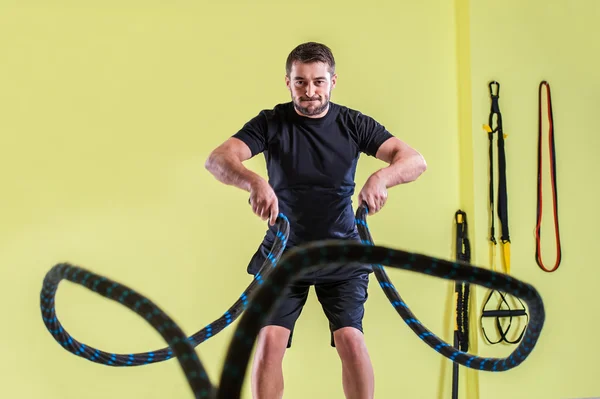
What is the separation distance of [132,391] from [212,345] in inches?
18.5

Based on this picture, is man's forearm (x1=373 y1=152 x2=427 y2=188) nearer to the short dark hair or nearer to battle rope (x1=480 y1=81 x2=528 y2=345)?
the short dark hair

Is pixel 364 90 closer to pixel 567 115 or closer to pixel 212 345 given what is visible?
pixel 567 115

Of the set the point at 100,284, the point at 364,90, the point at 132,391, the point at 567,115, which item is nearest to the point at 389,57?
the point at 364,90

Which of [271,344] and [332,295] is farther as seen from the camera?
[332,295]

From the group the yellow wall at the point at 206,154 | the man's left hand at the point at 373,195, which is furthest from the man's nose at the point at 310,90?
the yellow wall at the point at 206,154

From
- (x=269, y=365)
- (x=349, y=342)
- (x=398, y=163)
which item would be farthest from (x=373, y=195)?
(x=269, y=365)

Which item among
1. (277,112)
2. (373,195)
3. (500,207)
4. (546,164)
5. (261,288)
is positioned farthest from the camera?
(546,164)

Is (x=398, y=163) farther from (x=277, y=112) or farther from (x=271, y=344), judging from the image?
(x=271, y=344)

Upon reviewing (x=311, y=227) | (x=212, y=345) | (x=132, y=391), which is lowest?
(x=132, y=391)

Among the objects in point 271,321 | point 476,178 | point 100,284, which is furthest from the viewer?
point 476,178

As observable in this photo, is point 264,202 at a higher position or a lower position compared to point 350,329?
higher

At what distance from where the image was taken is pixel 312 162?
2.40m

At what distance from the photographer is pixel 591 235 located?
12.3 feet

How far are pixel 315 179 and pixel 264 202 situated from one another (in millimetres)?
399
